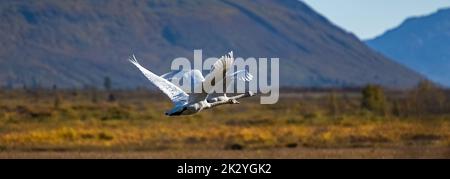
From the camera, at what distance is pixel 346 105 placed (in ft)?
284

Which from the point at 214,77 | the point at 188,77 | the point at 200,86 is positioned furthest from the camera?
the point at 188,77

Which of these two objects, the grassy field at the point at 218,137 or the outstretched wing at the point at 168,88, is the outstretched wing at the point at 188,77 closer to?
the outstretched wing at the point at 168,88

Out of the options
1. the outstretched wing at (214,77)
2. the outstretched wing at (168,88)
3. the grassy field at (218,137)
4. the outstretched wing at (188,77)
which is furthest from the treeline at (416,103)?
the outstretched wing at (214,77)

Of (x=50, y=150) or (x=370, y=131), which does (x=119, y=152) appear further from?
(x=370, y=131)

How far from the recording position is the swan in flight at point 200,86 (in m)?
17.3

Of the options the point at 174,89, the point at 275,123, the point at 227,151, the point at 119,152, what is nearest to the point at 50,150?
the point at 119,152

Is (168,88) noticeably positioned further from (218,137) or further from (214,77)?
(218,137)

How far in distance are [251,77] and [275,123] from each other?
42.4 meters

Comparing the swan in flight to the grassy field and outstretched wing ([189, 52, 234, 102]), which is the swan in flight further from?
the grassy field

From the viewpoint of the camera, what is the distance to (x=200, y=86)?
Answer: 698 inches

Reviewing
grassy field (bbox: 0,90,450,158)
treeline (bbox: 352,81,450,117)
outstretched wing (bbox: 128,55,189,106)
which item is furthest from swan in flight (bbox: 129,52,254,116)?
treeline (bbox: 352,81,450,117)

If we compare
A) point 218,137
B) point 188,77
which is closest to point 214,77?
point 188,77

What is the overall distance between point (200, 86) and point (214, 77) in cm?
45

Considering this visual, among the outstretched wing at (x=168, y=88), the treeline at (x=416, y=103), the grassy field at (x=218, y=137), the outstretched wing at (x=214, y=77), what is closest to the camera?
the outstretched wing at (x=214, y=77)
